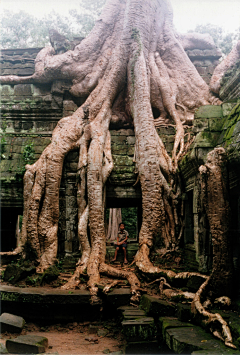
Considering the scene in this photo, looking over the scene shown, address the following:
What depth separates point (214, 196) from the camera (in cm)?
339

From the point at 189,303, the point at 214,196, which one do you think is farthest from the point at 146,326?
the point at 214,196

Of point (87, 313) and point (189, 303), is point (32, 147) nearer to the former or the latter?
point (87, 313)

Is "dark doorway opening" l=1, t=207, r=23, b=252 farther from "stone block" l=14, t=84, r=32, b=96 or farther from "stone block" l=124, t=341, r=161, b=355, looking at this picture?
"stone block" l=124, t=341, r=161, b=355

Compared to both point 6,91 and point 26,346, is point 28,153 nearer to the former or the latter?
point 6,91

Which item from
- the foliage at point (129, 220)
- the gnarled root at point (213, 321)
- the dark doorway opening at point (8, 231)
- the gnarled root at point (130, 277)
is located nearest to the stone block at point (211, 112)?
the gnarled root at point (213, 321)

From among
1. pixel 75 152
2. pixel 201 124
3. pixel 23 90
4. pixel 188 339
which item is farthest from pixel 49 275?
pixel 23 90

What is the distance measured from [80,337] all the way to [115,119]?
14.5ft

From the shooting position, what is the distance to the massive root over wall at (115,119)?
5.50m

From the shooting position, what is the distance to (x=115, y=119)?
6.82 m

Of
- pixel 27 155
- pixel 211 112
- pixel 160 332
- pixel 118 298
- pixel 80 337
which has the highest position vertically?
pixel 211 112

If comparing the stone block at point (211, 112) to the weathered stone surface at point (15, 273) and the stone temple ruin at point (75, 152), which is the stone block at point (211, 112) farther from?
the weathered stone surface at point (15, 273)

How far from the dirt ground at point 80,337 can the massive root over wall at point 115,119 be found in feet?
1.42

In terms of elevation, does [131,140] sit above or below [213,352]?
above

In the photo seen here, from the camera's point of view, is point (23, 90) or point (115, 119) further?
point (23, 90)
